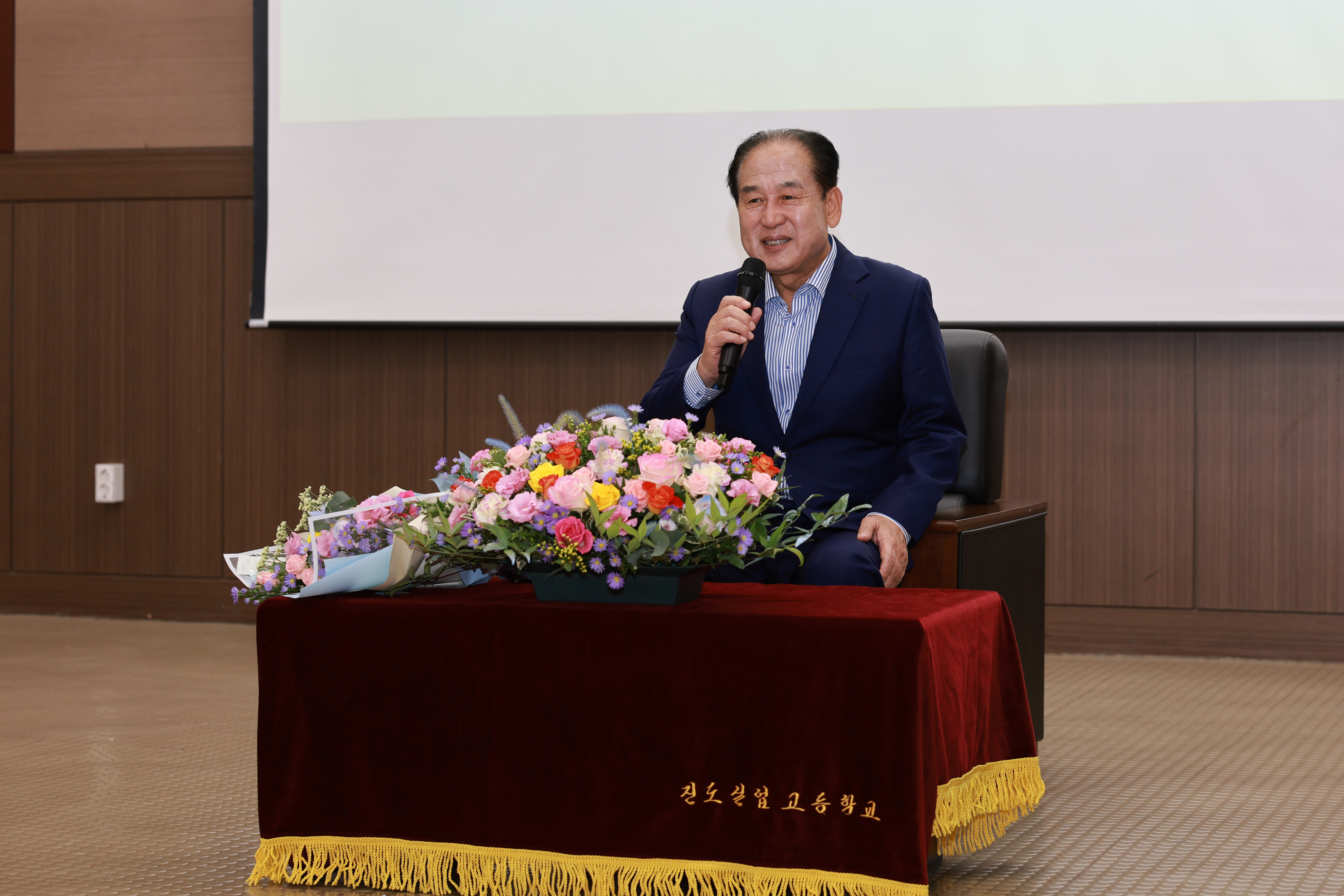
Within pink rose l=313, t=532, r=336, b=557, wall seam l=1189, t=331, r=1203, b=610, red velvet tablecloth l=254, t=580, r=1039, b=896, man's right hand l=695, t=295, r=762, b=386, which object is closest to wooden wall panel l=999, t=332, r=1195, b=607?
wall seam l=1189, t=331, r=1203, b=610

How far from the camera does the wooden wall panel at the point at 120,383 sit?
4355 millimetres

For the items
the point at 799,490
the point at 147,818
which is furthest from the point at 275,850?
the point at 799,490

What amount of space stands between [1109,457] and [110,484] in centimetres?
327

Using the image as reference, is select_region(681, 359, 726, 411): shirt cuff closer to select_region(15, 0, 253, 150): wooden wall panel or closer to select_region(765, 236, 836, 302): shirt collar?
select_region(765, 236, 836, 302): shirt collar

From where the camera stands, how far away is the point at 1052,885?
1.78 metres

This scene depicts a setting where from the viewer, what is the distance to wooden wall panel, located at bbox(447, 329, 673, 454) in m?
4.04

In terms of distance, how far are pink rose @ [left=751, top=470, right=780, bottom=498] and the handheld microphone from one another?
0.36m

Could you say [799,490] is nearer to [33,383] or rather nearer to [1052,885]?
[1052,885]

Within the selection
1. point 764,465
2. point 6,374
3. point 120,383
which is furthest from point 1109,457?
point 6,374

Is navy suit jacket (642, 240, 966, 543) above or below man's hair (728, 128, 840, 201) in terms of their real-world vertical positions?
below

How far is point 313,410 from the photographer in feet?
14.1

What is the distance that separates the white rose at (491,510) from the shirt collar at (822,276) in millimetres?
833

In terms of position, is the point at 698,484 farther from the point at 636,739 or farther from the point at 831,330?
the point at 831,330

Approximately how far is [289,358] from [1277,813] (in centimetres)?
328
